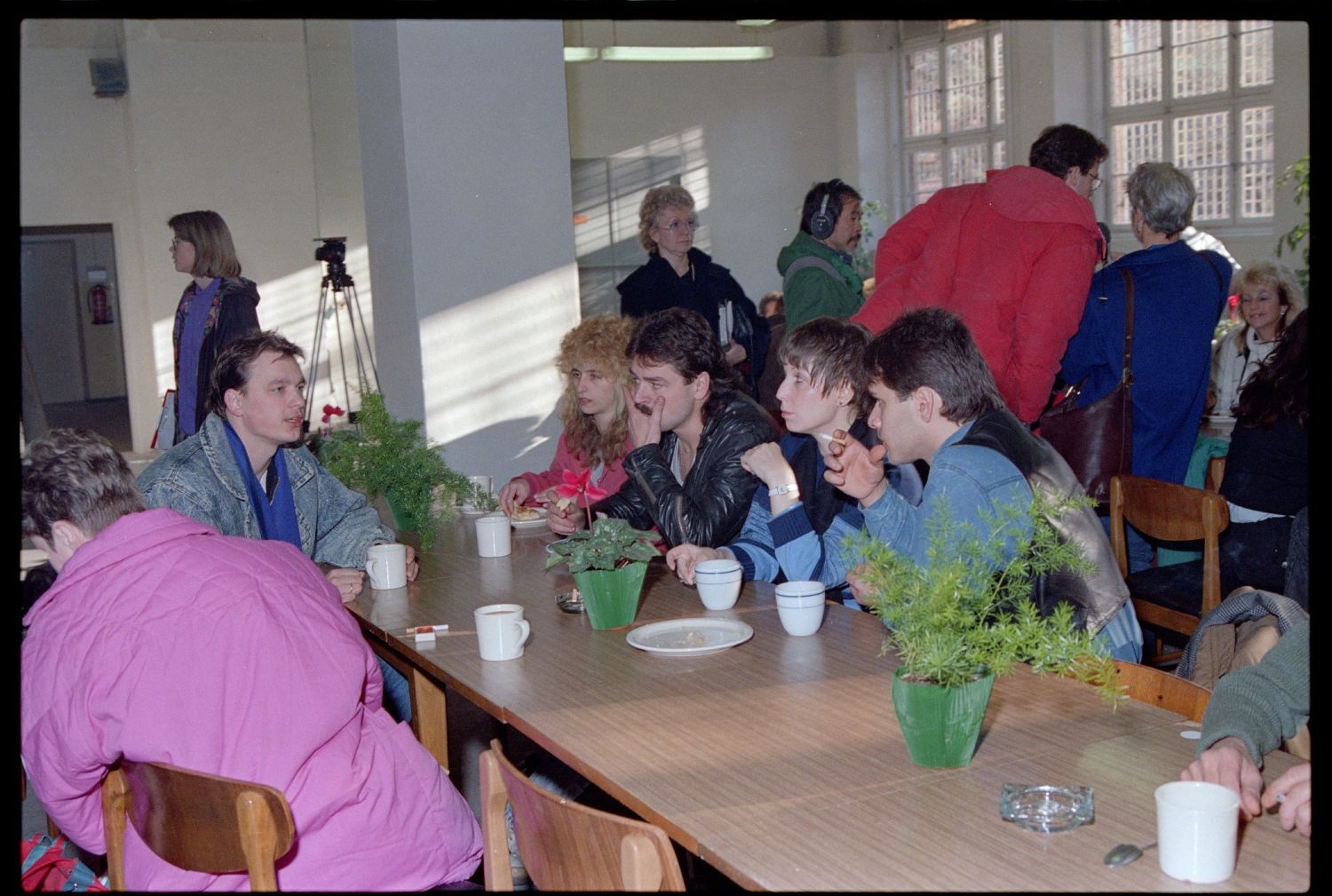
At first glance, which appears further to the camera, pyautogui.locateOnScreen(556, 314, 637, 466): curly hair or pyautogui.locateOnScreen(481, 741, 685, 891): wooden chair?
pyautogui.locateOnScreen(556, 314, 637, 466): curly hair

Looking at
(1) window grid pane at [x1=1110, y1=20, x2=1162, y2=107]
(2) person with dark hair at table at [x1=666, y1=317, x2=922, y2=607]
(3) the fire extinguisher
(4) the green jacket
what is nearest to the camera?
(2) person with dark hair at table at [x1=666, y1=317, x2=922, y2=607]

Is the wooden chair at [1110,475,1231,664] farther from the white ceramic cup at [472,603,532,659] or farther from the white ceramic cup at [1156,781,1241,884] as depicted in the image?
the white ceramic cup at [1156,781,1241,884]

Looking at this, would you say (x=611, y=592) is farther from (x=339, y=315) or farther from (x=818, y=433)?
(x=339, y=315)

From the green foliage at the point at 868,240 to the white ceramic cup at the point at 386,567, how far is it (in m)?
7.88

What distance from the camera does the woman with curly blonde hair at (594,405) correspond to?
11.7 ft

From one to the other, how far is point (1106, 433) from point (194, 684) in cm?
277

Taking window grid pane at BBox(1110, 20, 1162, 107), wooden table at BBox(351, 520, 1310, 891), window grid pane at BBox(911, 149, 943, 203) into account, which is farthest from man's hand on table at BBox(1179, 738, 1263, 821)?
window grid pane at BBox(911, 149, 943, 203)

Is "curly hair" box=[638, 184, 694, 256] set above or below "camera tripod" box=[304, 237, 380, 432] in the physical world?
above

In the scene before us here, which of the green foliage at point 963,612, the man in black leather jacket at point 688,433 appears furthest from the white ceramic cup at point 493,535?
the green foliage at point 963,612

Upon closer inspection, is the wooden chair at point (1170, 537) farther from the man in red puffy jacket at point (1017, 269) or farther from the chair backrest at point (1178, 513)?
the man in red puffy jacket at point (1017, 269)

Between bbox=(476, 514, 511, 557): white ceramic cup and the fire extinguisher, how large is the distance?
13.1 metres

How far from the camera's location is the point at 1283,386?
351 cm

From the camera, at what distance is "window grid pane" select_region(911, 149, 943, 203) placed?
40.3 feet

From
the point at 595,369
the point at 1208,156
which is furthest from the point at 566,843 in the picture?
the point at 1208,156
